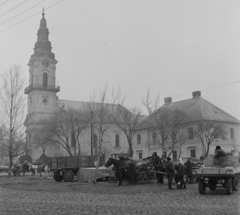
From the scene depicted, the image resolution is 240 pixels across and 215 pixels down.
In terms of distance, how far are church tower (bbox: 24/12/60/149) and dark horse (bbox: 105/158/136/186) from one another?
5210 centimetres

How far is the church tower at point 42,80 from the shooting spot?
73.8 m

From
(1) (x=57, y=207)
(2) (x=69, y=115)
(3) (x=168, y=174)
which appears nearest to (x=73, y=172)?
(3) (x=168, y=174)

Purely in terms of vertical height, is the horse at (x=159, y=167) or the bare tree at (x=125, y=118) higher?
the bare tree at (x=125, y=118)

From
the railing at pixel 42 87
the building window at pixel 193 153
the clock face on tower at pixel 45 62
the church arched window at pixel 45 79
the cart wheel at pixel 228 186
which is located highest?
the clock face on tower at pixel 45 62

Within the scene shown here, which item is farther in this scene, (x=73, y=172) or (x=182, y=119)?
(x=182, y=119)

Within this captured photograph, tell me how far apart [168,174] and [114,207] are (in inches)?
312

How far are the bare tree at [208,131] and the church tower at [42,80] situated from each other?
34659 millimetres

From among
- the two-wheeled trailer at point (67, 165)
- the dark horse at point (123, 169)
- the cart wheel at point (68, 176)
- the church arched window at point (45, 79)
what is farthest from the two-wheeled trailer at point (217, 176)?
the church arched window at point (45, 79)

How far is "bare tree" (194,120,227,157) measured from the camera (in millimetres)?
48941

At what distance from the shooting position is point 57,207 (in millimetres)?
11992

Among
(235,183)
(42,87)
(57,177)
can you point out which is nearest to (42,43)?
(42,87)

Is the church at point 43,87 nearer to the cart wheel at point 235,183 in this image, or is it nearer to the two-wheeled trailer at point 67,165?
the two-wheeled trailer at point 67,165

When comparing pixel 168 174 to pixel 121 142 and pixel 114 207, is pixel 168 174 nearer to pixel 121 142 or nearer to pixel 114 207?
pixel 114 207

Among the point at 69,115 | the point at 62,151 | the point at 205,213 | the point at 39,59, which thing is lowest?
the point at 205,213
